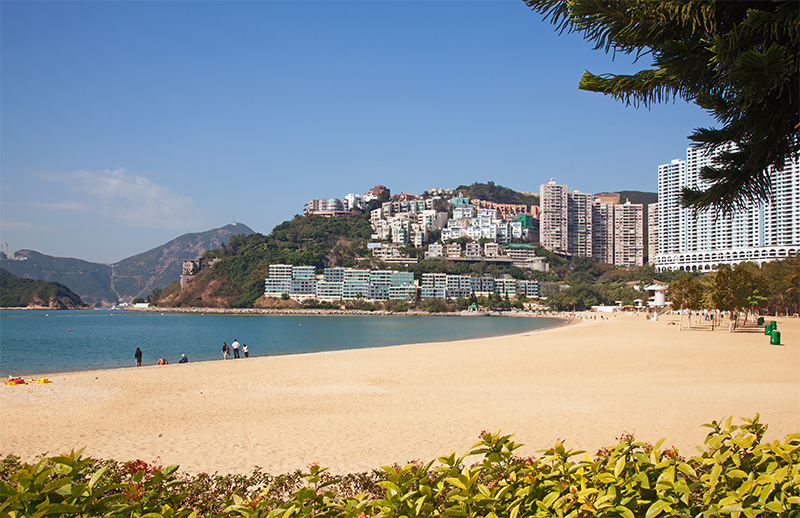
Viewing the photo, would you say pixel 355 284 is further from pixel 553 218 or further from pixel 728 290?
pixel 728 290

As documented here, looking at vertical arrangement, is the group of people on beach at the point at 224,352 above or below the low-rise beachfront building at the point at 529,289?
below

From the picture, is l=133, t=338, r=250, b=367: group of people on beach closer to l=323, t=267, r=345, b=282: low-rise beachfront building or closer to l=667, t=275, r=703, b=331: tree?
l=667, t=275, r=703, b=331: tree

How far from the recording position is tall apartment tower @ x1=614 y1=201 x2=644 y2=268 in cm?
15550

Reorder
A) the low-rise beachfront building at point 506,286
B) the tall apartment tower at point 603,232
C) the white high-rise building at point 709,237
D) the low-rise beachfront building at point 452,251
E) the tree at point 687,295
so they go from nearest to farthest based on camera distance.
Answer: the tree at point 687,295 → the white high-rise building at point 709,237 → the low-rise beachfront building at point 506,286 → the low-rise beachfront building at point 452,251 → the tall apartment tower at point 603,232

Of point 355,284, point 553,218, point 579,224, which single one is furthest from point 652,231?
point 355,284

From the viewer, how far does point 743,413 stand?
8.37 metres

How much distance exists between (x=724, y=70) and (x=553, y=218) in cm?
15932

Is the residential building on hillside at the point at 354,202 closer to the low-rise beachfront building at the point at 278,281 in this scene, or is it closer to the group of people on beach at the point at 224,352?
the low-rise beachfront building at the point at 278,281

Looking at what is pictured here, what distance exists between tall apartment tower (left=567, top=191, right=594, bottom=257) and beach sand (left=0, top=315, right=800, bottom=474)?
477 ft

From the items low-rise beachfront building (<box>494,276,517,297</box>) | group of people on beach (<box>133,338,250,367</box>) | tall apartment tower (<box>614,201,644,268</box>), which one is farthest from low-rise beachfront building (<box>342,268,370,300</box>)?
group of people on beach (<box>133,338,250,367</box>)

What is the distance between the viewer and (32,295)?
14312 centimetres

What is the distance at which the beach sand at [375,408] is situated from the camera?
693cm

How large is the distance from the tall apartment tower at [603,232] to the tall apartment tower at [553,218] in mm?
10542

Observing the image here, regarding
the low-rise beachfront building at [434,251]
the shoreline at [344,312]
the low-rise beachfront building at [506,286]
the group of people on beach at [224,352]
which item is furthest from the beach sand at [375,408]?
the low-rise beachfront building at [434,251]
